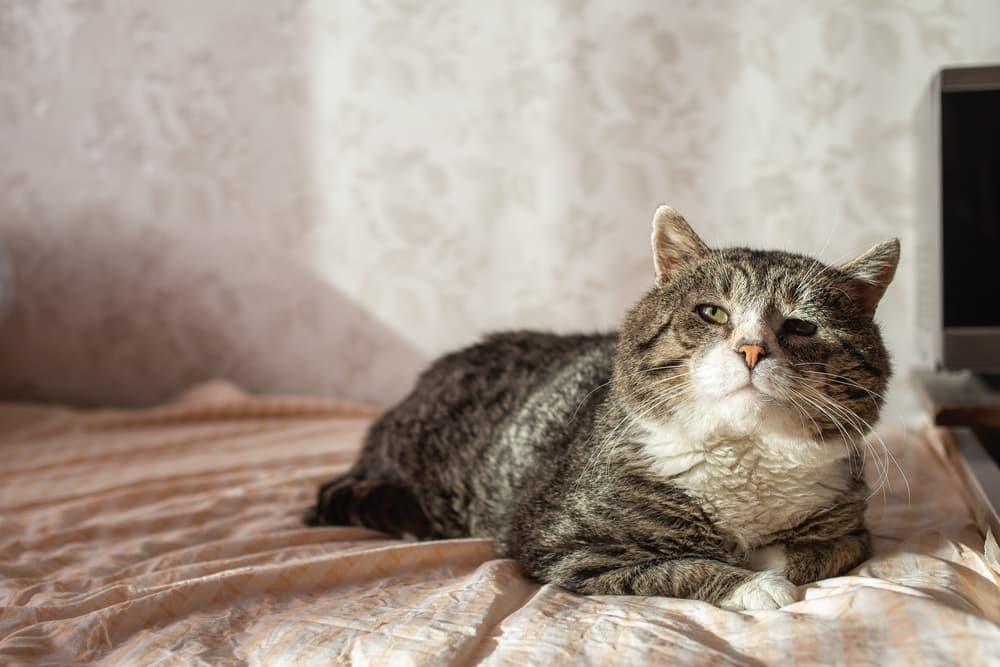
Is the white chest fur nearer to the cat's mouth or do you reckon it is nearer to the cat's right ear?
the cat's mouth

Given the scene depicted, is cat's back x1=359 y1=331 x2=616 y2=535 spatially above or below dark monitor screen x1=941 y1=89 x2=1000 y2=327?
below

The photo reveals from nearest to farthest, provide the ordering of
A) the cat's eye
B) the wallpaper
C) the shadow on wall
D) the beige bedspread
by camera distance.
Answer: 1. the beige bedspread
2. the cat's eye
3. the wallpaper
4. the shadow on wall

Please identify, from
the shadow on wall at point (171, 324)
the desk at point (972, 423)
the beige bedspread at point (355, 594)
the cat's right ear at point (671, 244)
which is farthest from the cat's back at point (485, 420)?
the shadow on wall at point (171, 324)

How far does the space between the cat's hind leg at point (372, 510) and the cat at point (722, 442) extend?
254mm

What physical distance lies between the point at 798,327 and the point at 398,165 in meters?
1.75

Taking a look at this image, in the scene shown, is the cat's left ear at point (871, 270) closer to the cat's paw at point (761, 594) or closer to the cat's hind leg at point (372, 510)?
the cat's paw at point (761, 594)

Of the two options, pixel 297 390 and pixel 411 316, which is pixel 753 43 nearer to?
pixel 411 316

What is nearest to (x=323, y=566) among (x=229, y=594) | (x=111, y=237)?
(x=229, y=594)

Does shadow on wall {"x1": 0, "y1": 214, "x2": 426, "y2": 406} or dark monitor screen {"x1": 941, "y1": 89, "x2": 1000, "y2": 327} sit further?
shadow on wall {"x1": 0, "y1": 214, "x2": 426, "y2": 406}

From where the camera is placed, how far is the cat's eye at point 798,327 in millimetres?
1252

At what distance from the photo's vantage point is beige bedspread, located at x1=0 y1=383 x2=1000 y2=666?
104 cm

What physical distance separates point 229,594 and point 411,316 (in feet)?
5.12

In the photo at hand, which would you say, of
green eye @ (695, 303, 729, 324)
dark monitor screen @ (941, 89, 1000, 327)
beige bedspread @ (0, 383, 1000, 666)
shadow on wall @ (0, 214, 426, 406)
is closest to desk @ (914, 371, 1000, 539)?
beige bedspread @ (0, 383, 1000, 666)

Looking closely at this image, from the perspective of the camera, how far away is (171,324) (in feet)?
9.84
